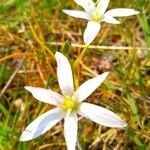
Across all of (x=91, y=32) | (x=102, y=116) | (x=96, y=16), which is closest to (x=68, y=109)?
(x=102, y=116)

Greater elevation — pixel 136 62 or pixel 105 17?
pixel 105 17

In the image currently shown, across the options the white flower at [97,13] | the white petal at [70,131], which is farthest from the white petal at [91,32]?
the white petal at [70,131]

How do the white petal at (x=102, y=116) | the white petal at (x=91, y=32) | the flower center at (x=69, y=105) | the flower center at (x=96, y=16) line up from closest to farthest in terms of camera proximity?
the white petal at (x=102, y=116)
the flower center at (x=69, y=105)
the white petal at (x=91, y=32)
the flower center at (x=96, y=16)

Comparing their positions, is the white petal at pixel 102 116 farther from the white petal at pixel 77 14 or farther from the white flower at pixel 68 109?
Answer: the white petal at pixel 77 14

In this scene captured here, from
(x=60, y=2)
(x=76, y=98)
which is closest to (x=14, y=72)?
(x=60, y=2)

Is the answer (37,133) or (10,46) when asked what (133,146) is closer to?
(37,133)

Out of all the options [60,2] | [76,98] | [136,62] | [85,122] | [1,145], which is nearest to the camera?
[76,98]
